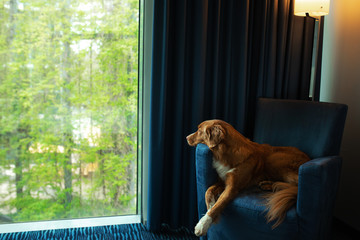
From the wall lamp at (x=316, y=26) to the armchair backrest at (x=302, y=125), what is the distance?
42 cm

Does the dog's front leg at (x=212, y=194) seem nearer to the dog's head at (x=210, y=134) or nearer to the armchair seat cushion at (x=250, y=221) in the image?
the armchair seat cushion at (x=250, y=221)

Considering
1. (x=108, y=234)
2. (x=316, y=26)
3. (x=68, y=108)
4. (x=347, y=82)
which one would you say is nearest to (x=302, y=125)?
(x=347, y=82)

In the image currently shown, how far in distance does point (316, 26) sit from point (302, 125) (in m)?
0.98

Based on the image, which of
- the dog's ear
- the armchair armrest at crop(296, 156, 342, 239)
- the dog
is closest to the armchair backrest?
the dog

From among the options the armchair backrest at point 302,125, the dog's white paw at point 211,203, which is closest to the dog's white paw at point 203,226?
the dog's white paw at point 211,203

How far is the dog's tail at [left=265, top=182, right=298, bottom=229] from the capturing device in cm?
163

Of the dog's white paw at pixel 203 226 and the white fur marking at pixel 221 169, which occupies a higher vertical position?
the white fur marking at pixel 221 169

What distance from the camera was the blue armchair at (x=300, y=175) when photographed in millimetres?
1610

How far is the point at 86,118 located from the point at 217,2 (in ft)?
4.22

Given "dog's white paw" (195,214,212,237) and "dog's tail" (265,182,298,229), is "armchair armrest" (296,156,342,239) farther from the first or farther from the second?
"dog's white paw" (195,214,212,237)

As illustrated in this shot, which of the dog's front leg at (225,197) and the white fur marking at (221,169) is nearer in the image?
the dog's front leg at (225,197)

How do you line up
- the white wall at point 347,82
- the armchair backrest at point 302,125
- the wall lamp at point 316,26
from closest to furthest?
1. the armchair backrest at point 302,125
2. the wall lamp at point 316,26
3. the white wall at point 347,82

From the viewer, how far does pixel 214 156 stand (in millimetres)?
1855

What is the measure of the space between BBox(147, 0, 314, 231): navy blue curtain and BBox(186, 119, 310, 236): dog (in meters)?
0.45
